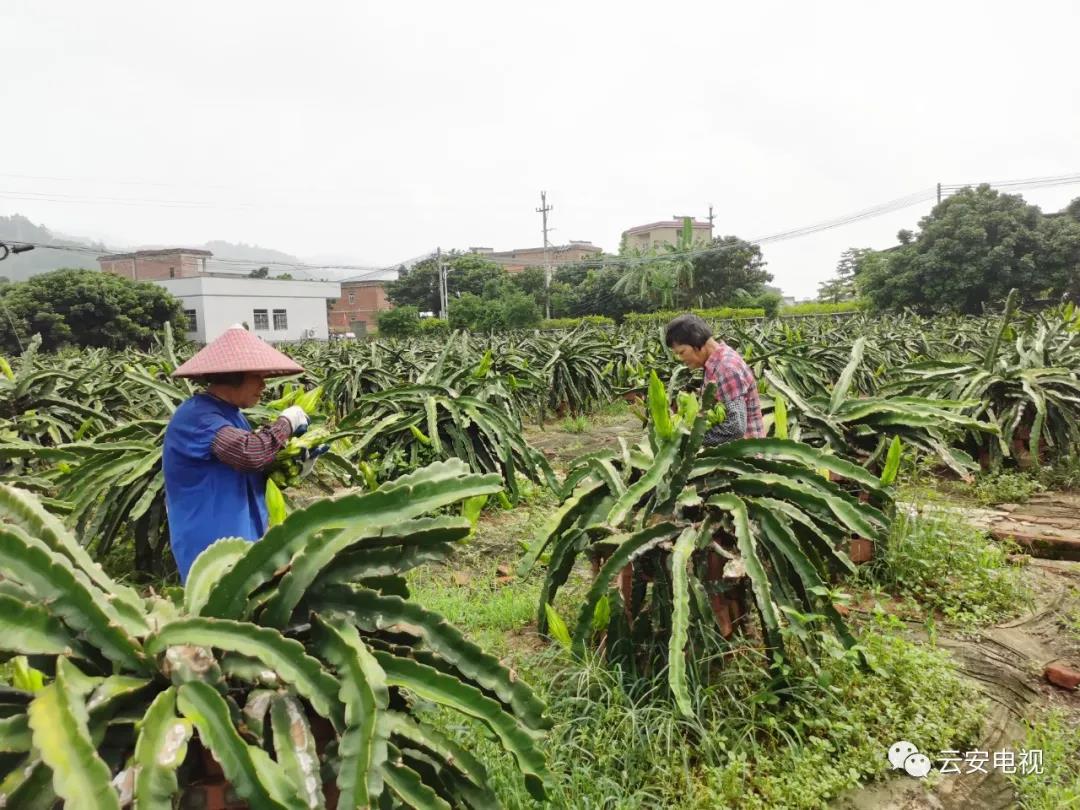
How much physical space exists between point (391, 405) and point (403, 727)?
165 inches

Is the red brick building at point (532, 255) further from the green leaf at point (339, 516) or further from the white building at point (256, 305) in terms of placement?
the green leaf at point (339, 516)

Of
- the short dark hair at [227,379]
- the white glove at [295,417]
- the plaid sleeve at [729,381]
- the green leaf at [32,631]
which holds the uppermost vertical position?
the short dark hair at [227,379]

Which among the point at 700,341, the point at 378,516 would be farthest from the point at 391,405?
the point at 378,516

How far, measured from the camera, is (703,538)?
246 centimetres

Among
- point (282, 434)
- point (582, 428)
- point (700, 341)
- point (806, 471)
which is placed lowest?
point (582, 428)

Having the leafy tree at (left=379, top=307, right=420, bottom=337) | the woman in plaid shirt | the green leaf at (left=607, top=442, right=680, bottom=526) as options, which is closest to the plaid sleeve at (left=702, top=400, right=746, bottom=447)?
the woman in plaid shirt

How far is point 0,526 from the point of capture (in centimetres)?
122

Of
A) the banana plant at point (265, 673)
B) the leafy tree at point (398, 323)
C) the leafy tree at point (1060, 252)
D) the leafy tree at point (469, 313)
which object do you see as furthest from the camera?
the leafy tree at point (398, 323)

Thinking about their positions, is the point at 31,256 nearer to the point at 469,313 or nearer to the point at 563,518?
the point at 469,313

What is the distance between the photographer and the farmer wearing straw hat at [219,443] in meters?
2.43

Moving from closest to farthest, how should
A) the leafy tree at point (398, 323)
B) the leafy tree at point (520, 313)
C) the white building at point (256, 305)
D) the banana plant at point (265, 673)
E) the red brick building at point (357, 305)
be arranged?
the banana plant at point (265, 673)
the leafy tree at point (520, 313)
the leafy tree at point (398, 323)
the white building at point (256, 305)
the red brick building at point (357, 305)

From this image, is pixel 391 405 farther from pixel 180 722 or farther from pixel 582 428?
pixel 180 722

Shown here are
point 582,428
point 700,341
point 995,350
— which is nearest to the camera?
point 700,341

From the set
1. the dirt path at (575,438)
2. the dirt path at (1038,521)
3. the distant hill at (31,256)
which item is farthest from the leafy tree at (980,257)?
the distant hill at (31,256)
